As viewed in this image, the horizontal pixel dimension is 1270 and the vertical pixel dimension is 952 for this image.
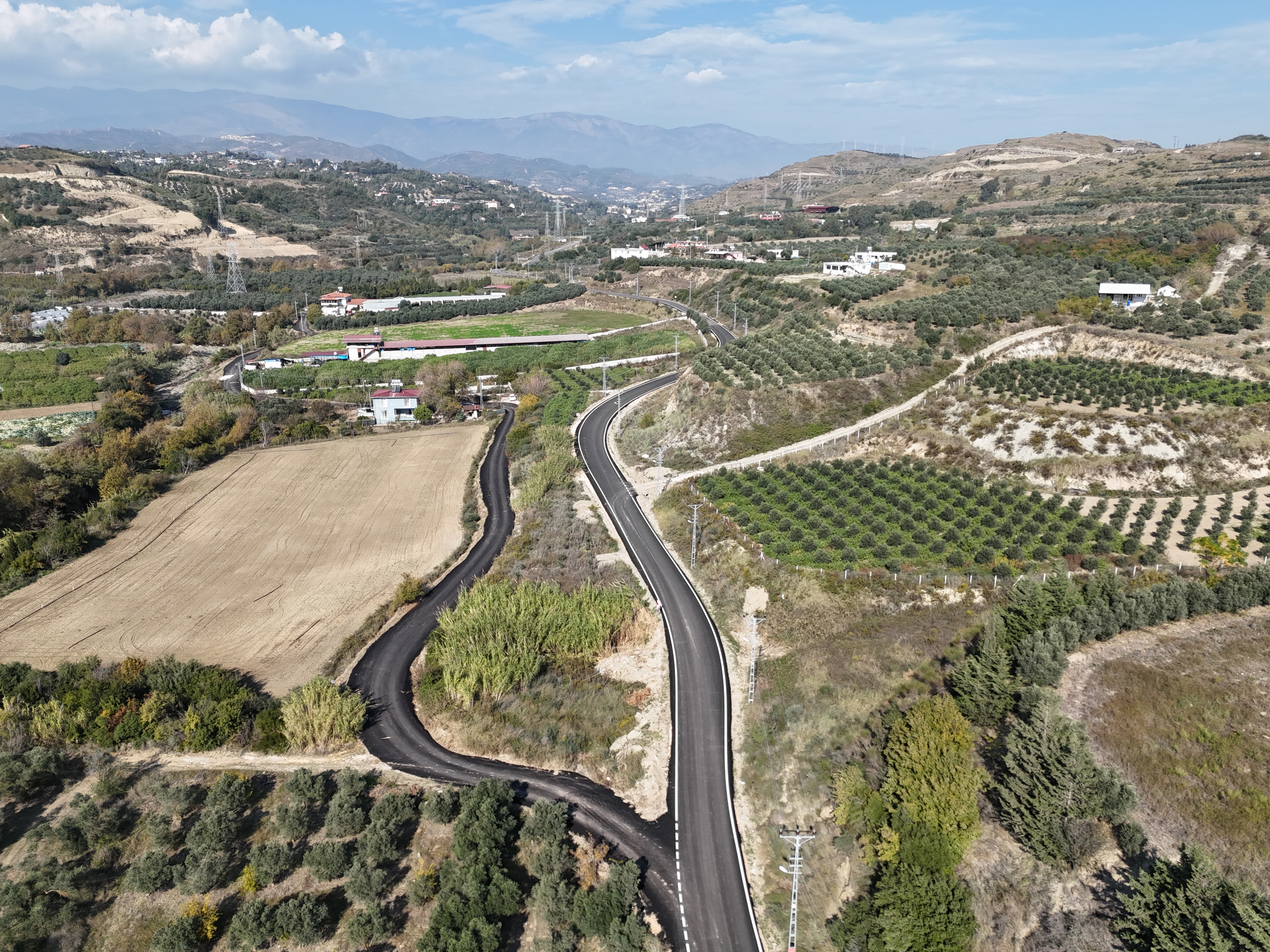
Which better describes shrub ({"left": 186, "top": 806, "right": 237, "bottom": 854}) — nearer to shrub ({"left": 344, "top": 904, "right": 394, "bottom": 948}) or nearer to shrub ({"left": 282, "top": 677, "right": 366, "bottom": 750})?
shrub ({"left": 282, "top": 677, "right": 366, "bottom": 750})

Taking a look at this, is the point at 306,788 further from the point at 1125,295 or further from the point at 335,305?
the point at 335,305

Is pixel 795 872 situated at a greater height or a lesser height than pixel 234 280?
lesser

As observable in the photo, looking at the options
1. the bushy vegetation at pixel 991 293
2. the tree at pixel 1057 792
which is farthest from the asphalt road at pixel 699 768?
the bushy vegetation at pixel 991 293

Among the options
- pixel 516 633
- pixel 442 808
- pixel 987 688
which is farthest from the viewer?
pixel 516 633

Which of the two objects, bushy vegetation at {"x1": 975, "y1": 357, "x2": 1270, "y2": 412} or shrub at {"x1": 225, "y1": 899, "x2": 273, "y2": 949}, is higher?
bushy vegetation at {"x1": 975, "y1": 357, "x2": 1270, "y2": 412}

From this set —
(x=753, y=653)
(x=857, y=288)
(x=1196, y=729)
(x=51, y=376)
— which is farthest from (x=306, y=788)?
(x=51, y=376)

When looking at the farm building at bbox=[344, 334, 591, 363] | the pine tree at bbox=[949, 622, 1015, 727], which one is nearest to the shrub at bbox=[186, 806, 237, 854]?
the pine tree at bbox=[949, 622, 1015, 727]

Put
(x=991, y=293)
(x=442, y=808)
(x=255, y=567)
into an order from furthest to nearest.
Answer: (x=991, y=293) → (x=255, y=567) → (x=442, y=808)
